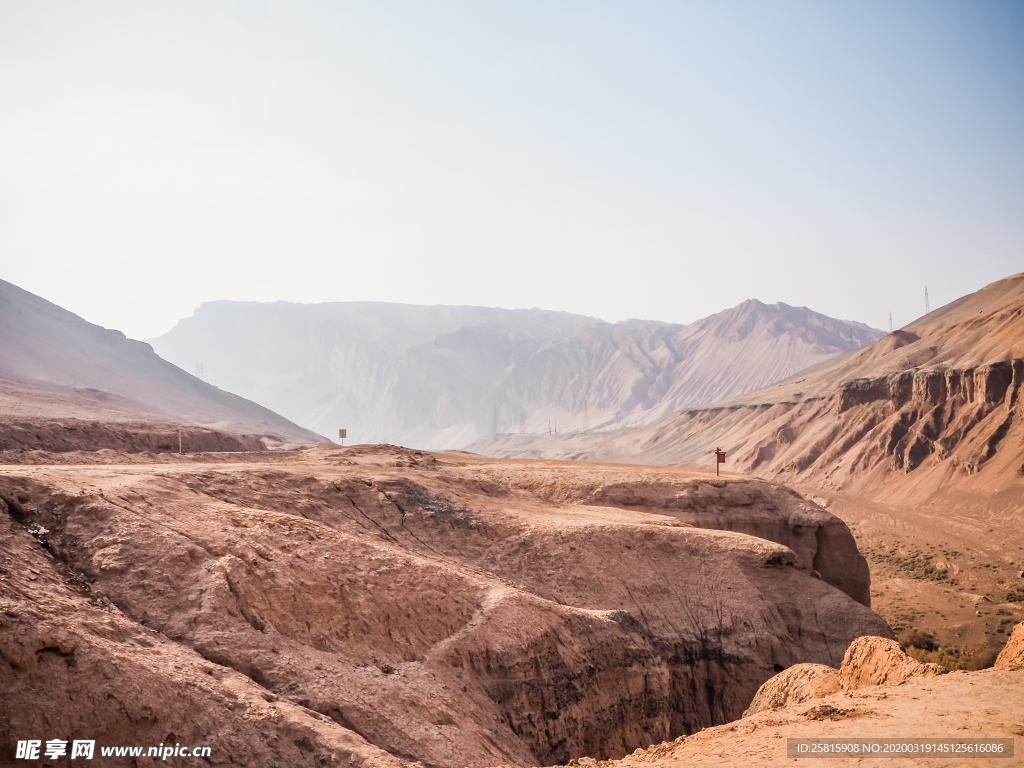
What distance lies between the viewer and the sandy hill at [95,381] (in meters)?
49.1

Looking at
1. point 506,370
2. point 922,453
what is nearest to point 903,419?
point 922,453

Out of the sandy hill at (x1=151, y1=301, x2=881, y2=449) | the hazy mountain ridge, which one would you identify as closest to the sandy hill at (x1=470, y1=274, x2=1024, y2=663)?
the hazy mountain ridge

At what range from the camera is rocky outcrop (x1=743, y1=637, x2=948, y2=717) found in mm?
10680

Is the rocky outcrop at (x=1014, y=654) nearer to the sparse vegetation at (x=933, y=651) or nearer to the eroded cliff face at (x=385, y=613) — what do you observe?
the eroded cliff face at (x=385, y=613)

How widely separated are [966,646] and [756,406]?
171ft

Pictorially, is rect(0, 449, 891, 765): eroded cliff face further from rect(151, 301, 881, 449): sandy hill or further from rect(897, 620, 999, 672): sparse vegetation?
rect(151, 301, 881, 449): sandy hill

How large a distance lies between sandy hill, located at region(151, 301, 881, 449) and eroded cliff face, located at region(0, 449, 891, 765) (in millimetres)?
114548

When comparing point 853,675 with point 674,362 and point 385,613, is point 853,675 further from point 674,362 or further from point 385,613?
point 674,362

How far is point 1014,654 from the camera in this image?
10.5 metres

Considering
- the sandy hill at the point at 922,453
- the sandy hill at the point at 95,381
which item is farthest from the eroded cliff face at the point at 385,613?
the sandy hill at the point at 95,381

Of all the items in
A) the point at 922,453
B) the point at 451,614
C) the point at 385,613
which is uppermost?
the point at 922,453

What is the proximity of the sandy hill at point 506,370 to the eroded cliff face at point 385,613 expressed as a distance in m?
115

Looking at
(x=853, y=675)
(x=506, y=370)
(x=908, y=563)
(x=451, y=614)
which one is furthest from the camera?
(x=506, y=370)

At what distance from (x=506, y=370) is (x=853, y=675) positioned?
15925 centimetres
